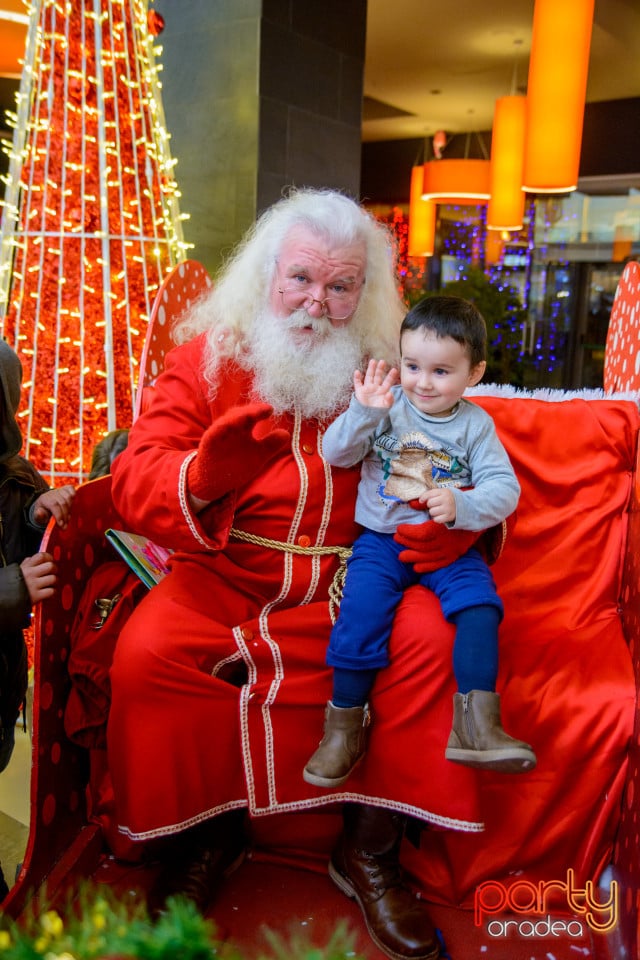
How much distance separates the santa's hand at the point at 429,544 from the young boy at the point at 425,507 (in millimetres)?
34

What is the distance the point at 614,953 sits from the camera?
5.82 feet

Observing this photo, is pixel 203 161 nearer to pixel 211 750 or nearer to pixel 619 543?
pixel 619 543

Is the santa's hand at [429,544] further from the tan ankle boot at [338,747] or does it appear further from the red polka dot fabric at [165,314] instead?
the red polka dot fabric at [165,314]

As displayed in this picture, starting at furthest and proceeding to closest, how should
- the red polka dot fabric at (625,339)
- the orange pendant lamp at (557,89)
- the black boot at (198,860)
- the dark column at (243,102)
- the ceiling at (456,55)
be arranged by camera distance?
the ceiling at (456,55)
the dark column at (243,102)
the orange pendant lamp at (557,89)
the red polka dot fabric at (625,339)
the black boot at (198,860)

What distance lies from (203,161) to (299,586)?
3.69 m

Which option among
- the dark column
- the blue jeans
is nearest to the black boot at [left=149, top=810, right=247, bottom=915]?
the blue jeans

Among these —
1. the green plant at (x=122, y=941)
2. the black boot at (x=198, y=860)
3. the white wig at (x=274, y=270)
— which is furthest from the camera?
the white wig at (x=274, y=270)

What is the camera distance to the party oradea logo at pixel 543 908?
1862 millimetres

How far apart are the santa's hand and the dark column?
3426 mm

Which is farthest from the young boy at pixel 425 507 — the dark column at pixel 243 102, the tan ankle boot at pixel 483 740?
the dark column at pixel 243 102

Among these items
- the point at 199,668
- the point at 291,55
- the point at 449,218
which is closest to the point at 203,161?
the point at 291,55

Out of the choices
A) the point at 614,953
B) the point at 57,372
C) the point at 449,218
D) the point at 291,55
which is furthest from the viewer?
the point at 449,218

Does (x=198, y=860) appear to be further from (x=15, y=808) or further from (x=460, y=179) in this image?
(x=460, y=179)

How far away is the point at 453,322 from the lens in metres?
1.88
